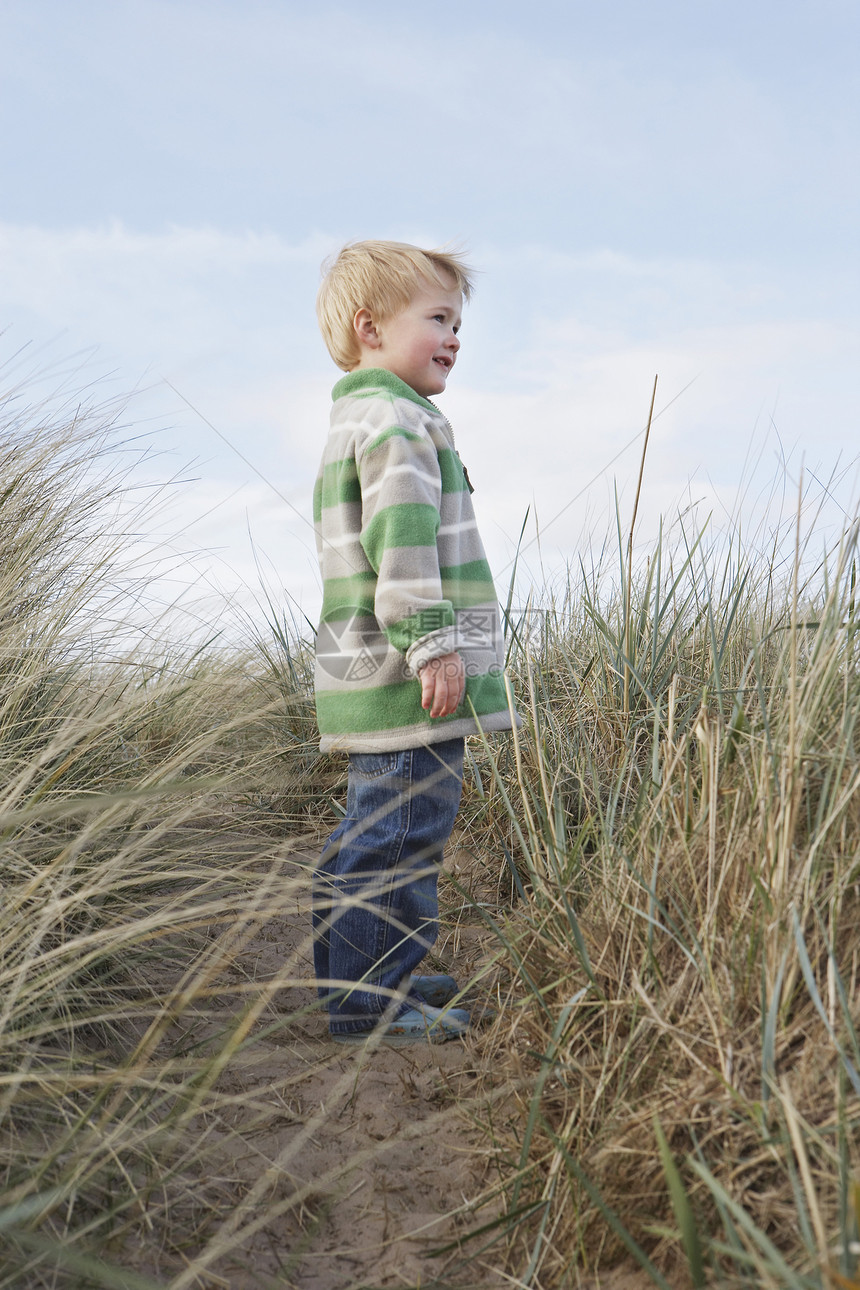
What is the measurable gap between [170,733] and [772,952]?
85.1 inches

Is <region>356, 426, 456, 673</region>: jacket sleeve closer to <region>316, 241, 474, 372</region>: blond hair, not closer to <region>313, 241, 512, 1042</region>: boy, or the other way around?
<region>313, 241, 512, 1042</region>: boy

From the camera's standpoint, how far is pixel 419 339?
223 centimetres

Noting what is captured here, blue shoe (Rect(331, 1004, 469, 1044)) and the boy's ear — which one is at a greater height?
the boy's ear

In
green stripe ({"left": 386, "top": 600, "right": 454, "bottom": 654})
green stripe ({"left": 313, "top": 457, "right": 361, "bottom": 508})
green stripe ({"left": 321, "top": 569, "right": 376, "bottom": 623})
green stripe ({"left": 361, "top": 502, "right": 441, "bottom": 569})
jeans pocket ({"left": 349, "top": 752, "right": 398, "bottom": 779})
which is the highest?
green stripe ({"left": 313, "top": 457, "right": 361, "bottom": 508})

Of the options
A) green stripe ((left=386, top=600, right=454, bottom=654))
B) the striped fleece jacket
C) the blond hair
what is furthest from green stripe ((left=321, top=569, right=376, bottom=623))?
the blond hair

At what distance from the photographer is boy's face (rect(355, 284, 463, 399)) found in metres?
2.23

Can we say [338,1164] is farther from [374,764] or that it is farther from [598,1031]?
[374,764]

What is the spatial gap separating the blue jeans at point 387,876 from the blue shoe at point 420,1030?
30mm

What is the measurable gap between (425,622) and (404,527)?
0.21 m

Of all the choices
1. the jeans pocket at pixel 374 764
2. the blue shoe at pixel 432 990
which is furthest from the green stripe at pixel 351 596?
the blue shoe at pixel 432 990

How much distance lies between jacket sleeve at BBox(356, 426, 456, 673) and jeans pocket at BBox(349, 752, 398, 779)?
0.26 meters

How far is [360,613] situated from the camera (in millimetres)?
2119

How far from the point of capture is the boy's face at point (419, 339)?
7.32 feet

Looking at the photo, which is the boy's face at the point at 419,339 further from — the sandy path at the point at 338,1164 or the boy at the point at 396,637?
the sandy path at the point at 338,1164
